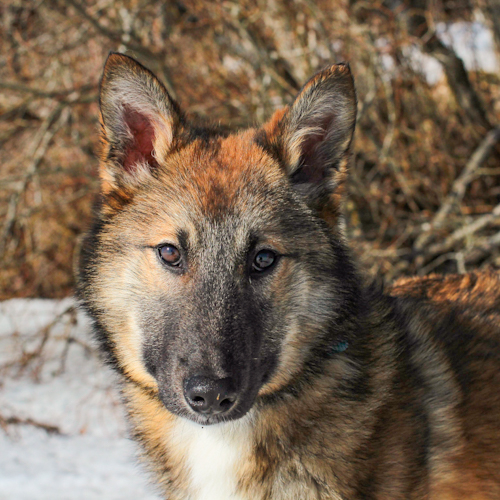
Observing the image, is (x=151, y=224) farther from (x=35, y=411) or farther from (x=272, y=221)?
(x=35, y=411)

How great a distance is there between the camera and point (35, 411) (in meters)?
5.16

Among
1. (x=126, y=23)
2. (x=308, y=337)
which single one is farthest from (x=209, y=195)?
(x=126, y=23)

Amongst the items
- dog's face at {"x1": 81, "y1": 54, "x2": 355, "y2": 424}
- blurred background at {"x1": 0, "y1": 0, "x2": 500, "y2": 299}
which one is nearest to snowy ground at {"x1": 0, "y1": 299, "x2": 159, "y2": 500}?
blurred background at {"x1": 0, "y1": 0, "x2": 500, "y2": 299}

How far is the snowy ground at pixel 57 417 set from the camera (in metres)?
3.93

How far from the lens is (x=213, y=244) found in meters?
2.24

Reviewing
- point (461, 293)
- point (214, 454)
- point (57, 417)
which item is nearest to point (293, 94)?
point (461, 293)

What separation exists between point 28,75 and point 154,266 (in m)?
4.98

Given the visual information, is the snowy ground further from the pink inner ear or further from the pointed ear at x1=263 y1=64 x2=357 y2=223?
the pointed ear at x1=263 y1=64 x2=357 y2=223

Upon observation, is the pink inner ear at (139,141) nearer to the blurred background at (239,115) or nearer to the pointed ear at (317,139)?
the pointed ear at (317,139)

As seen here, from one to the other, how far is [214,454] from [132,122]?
57.9 inches

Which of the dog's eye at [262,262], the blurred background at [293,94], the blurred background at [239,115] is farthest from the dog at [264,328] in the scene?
the blurred background at [293,94]

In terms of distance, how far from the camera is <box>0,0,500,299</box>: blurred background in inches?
229

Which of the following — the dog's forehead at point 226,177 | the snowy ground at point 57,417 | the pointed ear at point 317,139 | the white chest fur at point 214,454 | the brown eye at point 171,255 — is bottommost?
the snowy ground at point 57,417

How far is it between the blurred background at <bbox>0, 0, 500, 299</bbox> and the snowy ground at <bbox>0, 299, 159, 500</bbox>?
510mm
